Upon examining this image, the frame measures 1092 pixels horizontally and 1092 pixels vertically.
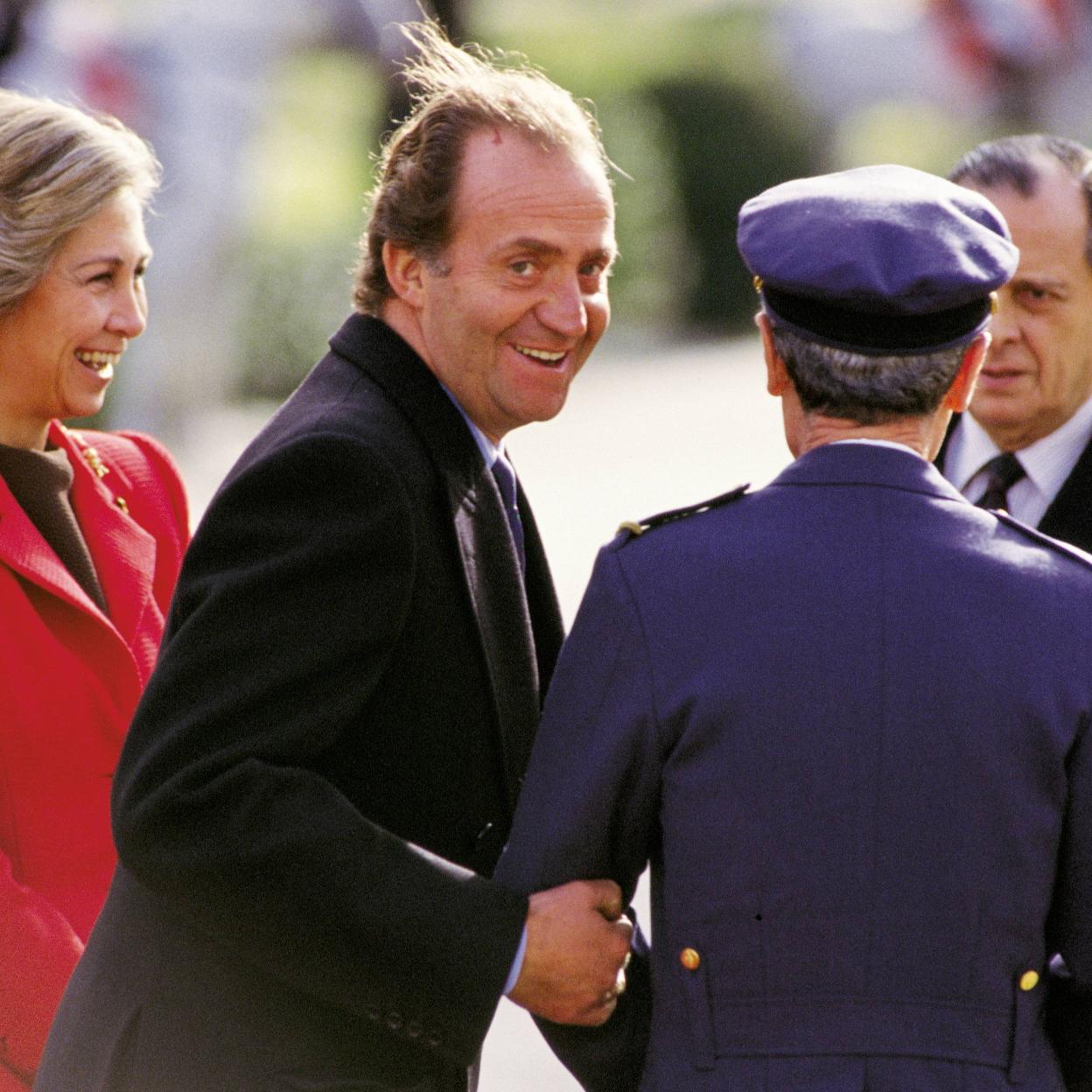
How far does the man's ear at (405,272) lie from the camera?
2.80m

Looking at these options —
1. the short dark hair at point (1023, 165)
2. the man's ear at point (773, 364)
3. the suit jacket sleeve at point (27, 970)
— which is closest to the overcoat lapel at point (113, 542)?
the suit jacket sleeve at point (27, 970)

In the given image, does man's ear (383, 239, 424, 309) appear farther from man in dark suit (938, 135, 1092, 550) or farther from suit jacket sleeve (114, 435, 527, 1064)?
man in dark suit (938, 135, 1092, 550)

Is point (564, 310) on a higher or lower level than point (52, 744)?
higher

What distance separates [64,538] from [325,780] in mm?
1137

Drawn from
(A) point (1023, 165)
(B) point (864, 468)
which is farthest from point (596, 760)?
(A) point (1023, 165)

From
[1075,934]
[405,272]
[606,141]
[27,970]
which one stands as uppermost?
[606,141]

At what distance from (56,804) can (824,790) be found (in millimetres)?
1389

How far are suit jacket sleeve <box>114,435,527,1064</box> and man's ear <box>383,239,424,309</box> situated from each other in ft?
1.51

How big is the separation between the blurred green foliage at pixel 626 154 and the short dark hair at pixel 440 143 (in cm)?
1302

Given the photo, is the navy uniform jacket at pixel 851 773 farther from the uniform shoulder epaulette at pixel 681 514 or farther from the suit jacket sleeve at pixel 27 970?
the suit jacket sleeve at pixel 27 970

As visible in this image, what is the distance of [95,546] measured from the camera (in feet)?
11.0

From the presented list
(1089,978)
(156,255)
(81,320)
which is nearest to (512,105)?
(81,320)

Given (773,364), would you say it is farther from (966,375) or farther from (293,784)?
(293,784)

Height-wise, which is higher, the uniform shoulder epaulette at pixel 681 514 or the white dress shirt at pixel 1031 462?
the uniform shoulder epaulette at pixel 681 514
